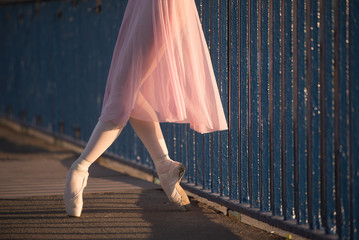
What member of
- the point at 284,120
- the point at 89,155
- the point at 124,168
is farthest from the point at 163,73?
the point at 124,168

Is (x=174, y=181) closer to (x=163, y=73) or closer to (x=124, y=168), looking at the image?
(x=163, y=73)

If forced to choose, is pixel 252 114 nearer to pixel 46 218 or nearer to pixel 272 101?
pixel 272 101

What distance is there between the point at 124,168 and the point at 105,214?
1.98 meters

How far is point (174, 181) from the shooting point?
11.5 feet

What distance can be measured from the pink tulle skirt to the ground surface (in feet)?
1.83

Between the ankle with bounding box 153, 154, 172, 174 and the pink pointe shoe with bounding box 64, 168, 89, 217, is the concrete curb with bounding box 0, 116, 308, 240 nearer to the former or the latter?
the ankle with bounding box 153, 154, 172, 174

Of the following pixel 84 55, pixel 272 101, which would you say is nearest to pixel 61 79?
pixel 84 55

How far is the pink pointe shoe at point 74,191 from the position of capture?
326 centimetres

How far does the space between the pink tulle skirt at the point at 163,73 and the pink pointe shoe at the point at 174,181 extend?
10.7 inches

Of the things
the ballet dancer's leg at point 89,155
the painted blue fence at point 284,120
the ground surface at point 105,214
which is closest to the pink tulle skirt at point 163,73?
the ballet dancer's leg at point 89,155

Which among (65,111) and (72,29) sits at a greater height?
(72,29)

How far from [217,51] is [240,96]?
44cm

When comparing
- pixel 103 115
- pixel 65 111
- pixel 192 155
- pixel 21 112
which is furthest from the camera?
pixel 21 112

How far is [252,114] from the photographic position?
11.1 ft
